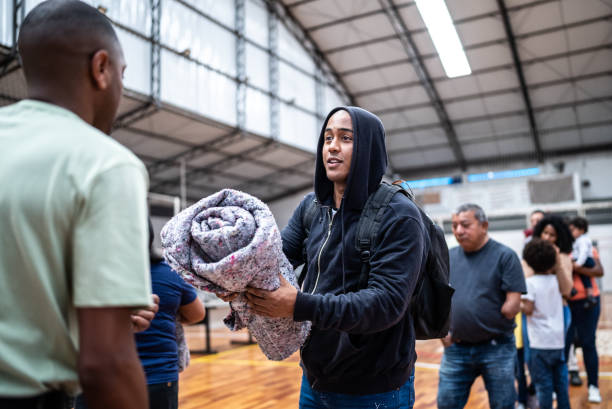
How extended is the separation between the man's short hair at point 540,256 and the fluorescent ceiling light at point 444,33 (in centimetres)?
844

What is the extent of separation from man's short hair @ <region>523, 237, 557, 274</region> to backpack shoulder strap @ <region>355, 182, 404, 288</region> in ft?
9.51

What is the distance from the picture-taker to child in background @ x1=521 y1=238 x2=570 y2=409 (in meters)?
3.98

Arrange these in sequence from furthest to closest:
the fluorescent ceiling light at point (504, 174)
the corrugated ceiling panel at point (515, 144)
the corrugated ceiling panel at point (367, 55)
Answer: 1. the fluorescent ceiling light at point (504, 174)
2. the corrugated ceiling panel at point (515, 144)
3. the corrugated ceiling panel at point (367, 55)

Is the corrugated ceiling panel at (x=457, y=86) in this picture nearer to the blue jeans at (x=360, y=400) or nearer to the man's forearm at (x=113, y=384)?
the blue jeans at (x=360, y=400)

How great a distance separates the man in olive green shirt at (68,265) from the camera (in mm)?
871

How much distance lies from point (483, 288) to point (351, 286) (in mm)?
2153

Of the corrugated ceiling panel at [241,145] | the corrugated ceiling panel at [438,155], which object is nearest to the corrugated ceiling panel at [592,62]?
the corrugated ceiling panel at [438,155]

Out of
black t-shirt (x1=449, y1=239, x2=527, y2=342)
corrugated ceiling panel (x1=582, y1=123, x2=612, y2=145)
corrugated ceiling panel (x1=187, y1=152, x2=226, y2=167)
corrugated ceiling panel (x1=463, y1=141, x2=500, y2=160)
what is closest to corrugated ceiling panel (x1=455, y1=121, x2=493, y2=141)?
corrugated ceiling panel (x1=463, y1=141, x2=500, y2=160)

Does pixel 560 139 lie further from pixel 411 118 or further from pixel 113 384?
pixel 113 384

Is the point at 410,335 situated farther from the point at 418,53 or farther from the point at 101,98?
the point at 418,53

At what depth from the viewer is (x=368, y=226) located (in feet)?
5.52

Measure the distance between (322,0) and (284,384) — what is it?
1273 centimetres

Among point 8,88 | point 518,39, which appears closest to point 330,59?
point 518,39

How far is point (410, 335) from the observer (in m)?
1.80
